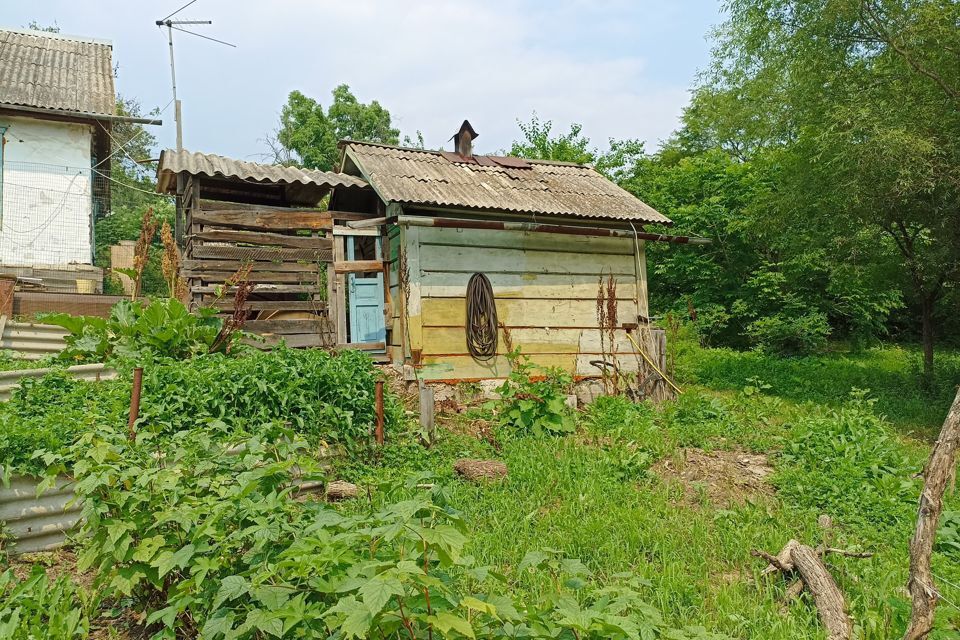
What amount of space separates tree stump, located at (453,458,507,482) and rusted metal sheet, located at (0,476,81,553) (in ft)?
9.73

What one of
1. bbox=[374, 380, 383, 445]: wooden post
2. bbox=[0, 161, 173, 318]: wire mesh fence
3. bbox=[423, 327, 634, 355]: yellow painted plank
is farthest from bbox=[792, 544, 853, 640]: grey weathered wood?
bbox=[0, 161, 173, 318]: wire mesh fence

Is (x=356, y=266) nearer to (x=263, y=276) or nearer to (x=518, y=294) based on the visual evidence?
(x=263, y=276)

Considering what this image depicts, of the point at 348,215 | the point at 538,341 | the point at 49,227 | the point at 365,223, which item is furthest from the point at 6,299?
the point at 538,341

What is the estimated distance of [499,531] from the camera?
4.39 metres

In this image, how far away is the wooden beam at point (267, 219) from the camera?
8559mm

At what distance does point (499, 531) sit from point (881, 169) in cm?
795

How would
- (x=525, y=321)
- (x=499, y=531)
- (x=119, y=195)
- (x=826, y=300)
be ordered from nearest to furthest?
1. (x=499, y=531)
2. (x=525, y=321)
3. (x=826, y=300)
4. (x=119, y=195)

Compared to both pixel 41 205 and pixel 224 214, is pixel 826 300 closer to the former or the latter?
pixel 224 214

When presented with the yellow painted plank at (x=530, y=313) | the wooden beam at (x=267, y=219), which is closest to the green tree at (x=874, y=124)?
the yellow painted plank at (x=530, y=313)

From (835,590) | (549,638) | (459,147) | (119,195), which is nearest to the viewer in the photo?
(549,638)

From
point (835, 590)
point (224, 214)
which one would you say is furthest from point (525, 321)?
point (835, 590)

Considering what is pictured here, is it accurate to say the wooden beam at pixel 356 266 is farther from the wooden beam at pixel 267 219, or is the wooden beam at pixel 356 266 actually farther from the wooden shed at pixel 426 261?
the wooden beam at pixel 267 219

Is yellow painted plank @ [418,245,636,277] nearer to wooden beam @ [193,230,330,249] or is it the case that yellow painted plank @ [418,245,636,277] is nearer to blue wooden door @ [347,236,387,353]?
blue wooden door @ [347,236,387,353]

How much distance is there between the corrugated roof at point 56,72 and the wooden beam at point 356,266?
651 centimetres
